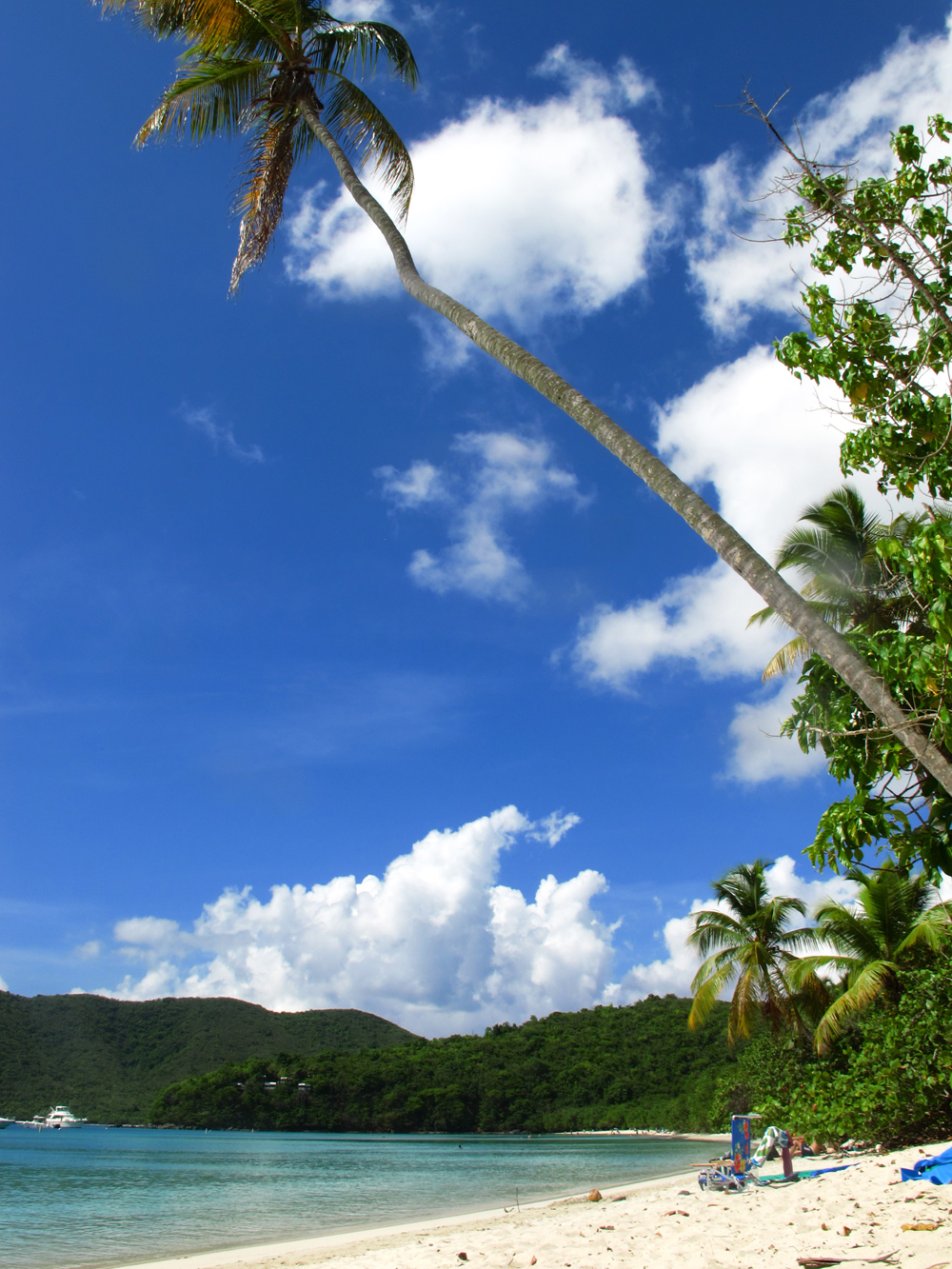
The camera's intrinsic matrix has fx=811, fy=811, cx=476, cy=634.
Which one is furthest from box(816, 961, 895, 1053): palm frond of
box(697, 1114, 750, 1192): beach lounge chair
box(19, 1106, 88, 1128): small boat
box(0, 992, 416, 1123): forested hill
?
box(0, 992, 416, 1123): forested hill

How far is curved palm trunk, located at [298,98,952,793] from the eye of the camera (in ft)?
13.4

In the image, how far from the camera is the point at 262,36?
891cm

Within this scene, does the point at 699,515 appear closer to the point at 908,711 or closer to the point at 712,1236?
the point at 908,711

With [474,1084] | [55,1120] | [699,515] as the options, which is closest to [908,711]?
[699,515]

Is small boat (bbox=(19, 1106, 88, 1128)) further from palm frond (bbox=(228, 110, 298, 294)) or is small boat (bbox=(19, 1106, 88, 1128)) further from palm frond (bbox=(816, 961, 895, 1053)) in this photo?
palm frond (bbox=(228, 110, 298, 294))

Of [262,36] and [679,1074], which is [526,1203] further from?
[679,1074]

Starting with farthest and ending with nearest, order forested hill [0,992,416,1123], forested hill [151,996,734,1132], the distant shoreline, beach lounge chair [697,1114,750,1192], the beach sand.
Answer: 1. forested hill [0,992,416,1123]
2. forested hill [151,996,734,1132]
3. the distant shoreline
4. beach lounge chair [697,1114,750,1192]
5. the beach sand

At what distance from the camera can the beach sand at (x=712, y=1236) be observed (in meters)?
6.70

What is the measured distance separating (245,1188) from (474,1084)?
46007 mm

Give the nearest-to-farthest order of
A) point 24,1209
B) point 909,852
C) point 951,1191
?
point 909,852, point 951,1191, point 24,1209

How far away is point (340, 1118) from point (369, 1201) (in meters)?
53.4

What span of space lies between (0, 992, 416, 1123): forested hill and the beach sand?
69013 mm

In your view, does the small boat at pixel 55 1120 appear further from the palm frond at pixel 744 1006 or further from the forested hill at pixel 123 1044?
the palm frond at pixel 744 1006

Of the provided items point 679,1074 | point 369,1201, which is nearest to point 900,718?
point 369,1201
